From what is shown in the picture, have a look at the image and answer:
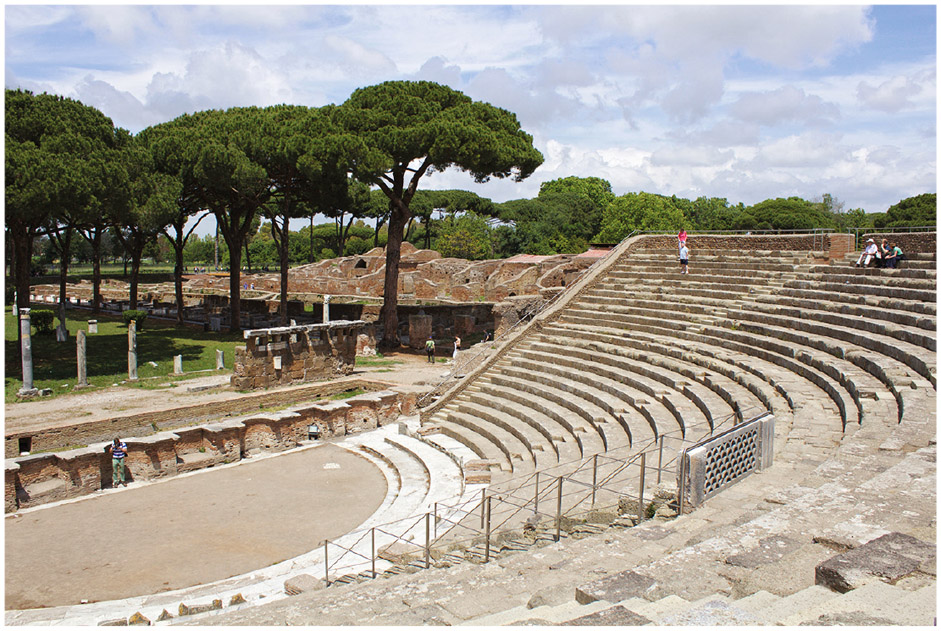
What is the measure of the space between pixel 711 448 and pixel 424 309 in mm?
25541

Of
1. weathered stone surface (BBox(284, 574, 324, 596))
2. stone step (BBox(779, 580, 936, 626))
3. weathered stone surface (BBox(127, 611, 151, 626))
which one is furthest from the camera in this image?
weathered stone surface (BBox(284, 574, 324, 596))

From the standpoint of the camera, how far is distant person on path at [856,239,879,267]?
53.7 feet

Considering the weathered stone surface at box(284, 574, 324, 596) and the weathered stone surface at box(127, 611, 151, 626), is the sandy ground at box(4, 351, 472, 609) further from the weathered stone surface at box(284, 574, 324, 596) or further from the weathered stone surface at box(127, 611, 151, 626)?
the weathered stone surface at box(284, 574, 324, 596)

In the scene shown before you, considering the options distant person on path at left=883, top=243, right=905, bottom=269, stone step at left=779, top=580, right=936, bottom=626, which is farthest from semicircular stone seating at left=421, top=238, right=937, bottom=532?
stone step at left=779, top=580, right=936, bottom=626

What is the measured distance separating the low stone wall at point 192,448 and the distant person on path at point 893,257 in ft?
38.6

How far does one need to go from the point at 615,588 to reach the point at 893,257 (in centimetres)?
1398

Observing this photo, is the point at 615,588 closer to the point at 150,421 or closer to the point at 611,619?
the point at 611,619

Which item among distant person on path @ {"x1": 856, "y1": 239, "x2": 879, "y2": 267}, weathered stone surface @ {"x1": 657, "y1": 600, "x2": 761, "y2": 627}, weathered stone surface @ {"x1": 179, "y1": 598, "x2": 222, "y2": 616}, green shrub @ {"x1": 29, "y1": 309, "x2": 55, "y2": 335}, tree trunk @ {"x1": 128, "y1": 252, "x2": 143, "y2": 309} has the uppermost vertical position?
distant person on path @ {"x1": 856, "y1": 239, "x2": 879, "y2": 267}

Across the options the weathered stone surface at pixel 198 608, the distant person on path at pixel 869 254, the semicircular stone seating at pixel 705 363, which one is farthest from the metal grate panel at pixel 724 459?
the distant person on path at pixel 869 254

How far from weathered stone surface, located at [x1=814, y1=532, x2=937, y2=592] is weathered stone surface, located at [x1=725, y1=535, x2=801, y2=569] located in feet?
1.48

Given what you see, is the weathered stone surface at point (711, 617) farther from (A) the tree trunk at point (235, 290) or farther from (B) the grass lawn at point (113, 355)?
(A) the tree trunk at point (235, 290)

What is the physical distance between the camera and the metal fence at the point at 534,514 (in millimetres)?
8297

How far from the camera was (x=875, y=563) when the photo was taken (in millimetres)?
4801

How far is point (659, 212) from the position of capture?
5759 cm
